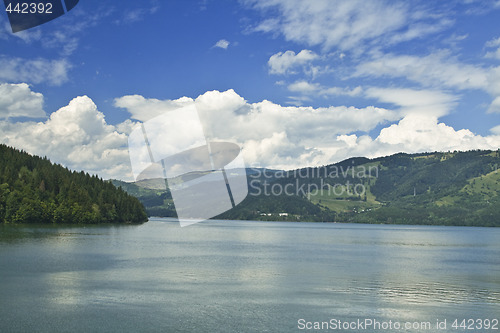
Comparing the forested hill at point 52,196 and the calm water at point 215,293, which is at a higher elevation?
the forested hill at point 52,196

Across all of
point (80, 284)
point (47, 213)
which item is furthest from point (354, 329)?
point (47, 213)

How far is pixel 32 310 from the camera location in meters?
31.1

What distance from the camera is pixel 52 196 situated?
15900 centimetres

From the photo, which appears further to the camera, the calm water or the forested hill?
the forested hill

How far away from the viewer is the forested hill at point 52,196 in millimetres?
145000

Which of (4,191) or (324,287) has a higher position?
(4,191)

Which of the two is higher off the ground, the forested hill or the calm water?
the forested hill

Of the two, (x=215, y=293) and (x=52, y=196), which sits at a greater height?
(x=52, y=196)

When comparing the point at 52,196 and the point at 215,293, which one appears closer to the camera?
the point at 215,293

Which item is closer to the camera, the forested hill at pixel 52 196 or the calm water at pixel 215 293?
the calm water at pixel 215 293

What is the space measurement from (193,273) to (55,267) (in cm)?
1662

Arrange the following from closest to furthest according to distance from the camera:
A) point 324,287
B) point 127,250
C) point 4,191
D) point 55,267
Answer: point 324,287, point 55,267, point 127,250, point 4,191

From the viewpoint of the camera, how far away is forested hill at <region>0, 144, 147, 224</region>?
476ft

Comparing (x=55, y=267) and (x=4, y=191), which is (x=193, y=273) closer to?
(x=55, y=267)
